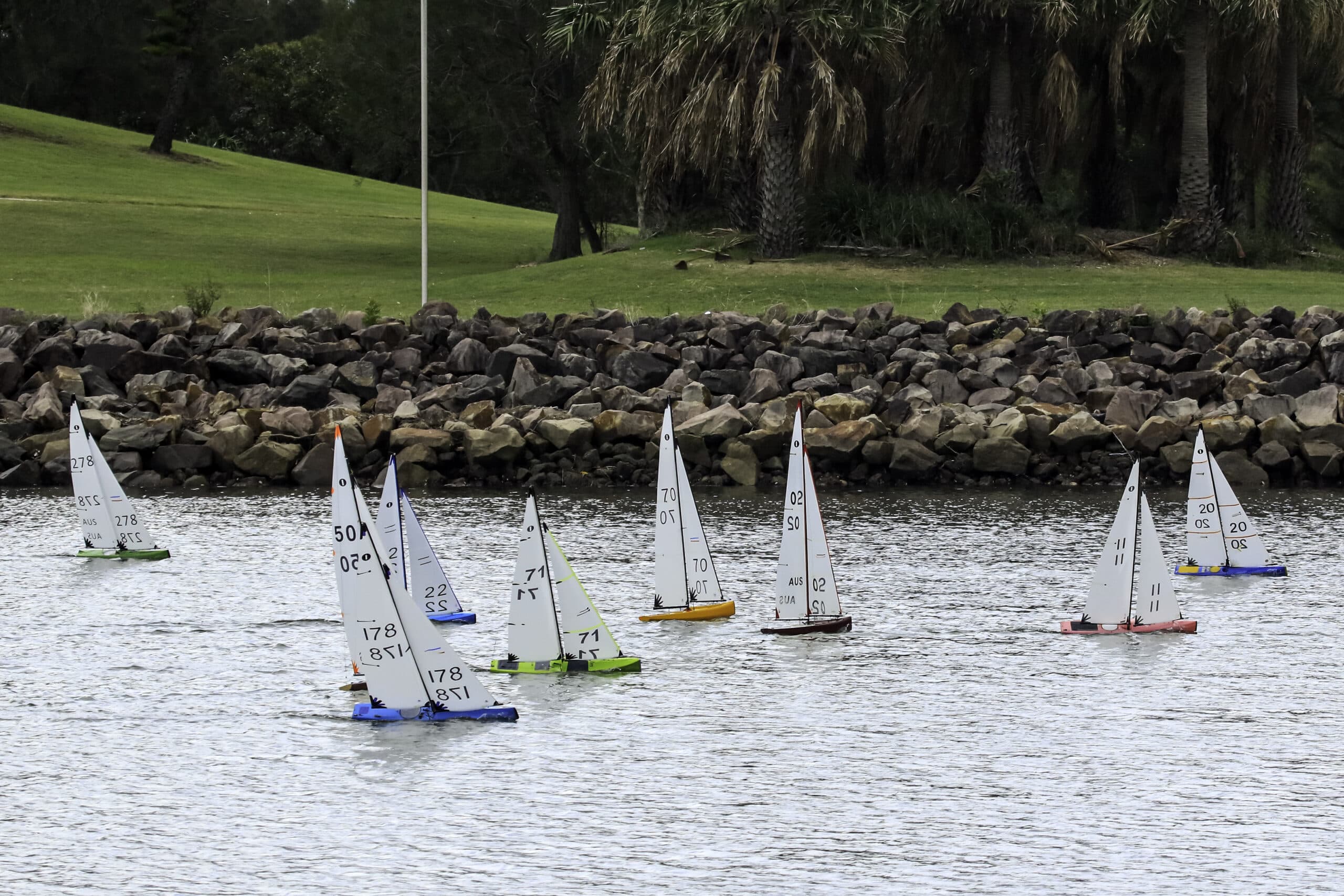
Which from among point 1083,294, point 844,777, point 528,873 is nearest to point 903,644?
point 844,777

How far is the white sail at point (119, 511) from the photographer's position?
2567cm

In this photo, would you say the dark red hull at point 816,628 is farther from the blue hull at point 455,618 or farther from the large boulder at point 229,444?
the large boulder at point 229,444

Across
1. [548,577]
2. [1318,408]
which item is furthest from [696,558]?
[1318,408]

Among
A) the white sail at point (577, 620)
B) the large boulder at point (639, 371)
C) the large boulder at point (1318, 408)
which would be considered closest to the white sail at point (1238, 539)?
the white sail at point (577, 620)

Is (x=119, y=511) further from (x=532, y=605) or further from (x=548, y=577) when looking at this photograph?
(x=548, y=577)

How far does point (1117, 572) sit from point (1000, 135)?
1142 inches

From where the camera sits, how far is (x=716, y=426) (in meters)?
34.0

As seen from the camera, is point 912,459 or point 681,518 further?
point 912,459

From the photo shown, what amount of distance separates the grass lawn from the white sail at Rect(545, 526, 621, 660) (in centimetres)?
2390

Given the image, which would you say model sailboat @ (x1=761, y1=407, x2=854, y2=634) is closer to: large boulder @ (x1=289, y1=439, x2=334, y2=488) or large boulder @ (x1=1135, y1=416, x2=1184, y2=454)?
large boulder @ (x1=1135, y1=416, x2=1184, y2=454)

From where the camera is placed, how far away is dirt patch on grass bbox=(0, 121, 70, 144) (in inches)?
3017

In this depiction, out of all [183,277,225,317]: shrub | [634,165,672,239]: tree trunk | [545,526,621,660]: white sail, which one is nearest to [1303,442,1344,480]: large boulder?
[545,526,621,660]: white sail

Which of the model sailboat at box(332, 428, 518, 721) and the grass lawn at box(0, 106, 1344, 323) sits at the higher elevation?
the grass lawn at box(0, 106, 1344, 323)

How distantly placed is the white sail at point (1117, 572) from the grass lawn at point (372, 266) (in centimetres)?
2130
